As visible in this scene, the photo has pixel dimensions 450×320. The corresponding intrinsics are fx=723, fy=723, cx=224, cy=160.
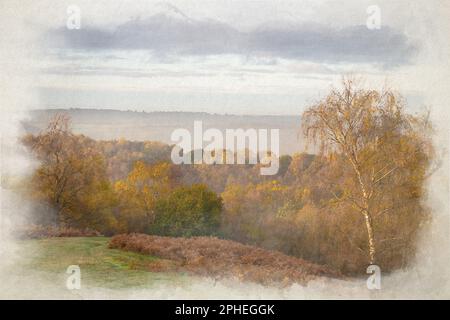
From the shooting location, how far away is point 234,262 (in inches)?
399

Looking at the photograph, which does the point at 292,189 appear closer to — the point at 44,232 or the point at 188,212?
the point at 188,212

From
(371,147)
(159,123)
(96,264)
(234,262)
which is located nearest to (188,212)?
(234,262)

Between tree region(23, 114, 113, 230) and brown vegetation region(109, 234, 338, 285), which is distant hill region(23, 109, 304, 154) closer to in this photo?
tree region(23, 114, 113, 230)

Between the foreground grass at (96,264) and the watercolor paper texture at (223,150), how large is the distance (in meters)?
0.02

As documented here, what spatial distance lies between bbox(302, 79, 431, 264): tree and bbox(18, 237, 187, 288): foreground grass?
2704 millimetres

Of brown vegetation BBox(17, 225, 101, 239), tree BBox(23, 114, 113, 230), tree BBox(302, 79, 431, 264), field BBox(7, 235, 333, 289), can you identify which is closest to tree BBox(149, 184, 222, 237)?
field BBox(7, 235, 333, 289)

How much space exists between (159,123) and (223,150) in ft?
3.28

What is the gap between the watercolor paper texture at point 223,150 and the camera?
10156 millimetres

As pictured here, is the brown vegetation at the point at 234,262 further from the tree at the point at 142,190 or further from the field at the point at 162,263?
the tree at the point at 142,190

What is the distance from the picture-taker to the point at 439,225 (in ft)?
33.8

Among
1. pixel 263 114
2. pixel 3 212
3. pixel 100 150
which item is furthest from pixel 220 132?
pixel 3 212

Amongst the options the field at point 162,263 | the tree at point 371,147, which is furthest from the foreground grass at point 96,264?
the tree at point 371,147

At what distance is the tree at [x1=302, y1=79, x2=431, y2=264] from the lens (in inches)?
402

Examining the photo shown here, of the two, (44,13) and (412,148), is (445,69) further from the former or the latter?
(44,13)
